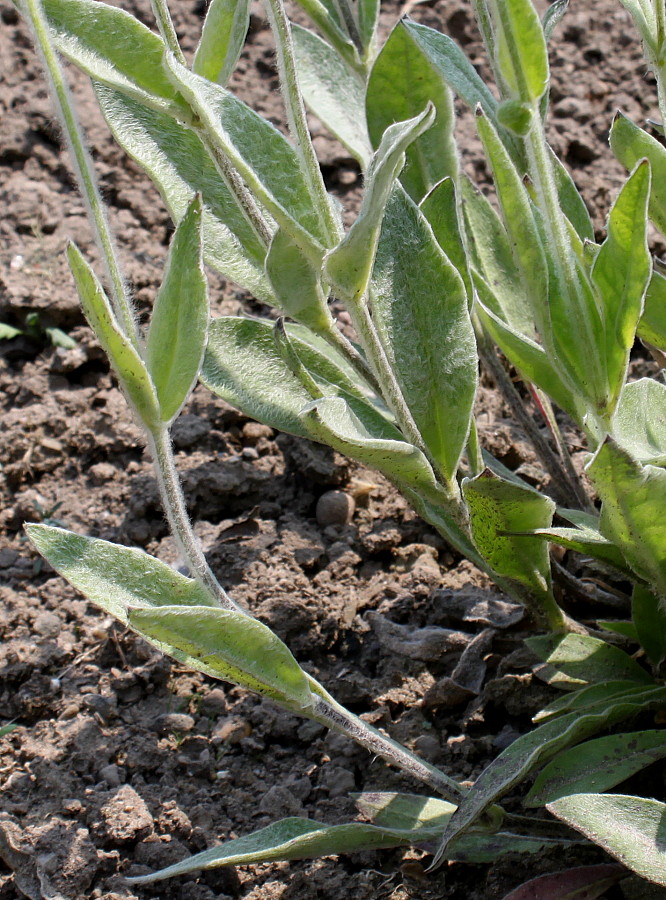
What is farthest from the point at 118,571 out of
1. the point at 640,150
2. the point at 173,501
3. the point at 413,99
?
the point at 640,150

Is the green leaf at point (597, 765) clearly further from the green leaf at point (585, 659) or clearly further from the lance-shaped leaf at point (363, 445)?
the lance-shaped leaf at point (363, 445)

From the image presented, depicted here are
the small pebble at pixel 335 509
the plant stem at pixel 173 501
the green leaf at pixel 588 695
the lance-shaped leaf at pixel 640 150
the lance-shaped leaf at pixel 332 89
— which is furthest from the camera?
the small pebble at pixel 335 509

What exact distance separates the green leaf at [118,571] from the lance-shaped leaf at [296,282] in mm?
364

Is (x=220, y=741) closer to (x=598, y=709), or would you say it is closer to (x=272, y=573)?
(x=272, y=573)

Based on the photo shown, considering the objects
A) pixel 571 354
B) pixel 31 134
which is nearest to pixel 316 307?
pixel 571 354

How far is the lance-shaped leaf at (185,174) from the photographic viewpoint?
142cm

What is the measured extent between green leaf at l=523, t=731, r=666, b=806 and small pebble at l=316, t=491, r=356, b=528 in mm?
775

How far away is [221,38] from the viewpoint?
1302 millimetres

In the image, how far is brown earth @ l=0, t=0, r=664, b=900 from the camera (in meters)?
1.44

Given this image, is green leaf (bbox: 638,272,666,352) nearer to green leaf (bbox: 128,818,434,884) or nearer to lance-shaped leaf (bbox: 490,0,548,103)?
lance-shaped leaf (bbox: 490,0,548,103)

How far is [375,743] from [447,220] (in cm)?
75

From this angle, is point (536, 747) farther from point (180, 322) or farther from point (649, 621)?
point (180, 322)

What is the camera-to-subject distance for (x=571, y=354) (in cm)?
133

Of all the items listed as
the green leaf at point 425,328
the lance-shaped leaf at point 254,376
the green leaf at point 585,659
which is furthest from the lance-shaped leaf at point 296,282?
the green leaf at point 585,659
